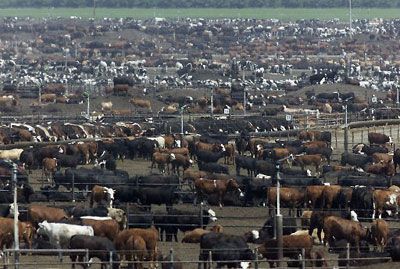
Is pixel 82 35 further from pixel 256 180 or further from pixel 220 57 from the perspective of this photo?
pixel 256 180

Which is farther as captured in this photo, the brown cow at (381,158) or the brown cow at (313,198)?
the brown cow at (381,158)

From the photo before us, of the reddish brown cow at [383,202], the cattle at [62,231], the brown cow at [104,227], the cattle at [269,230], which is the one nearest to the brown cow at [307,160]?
the reddish brown cow at [383,202]

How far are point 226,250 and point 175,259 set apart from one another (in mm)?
976

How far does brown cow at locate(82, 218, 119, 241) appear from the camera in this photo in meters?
29.9

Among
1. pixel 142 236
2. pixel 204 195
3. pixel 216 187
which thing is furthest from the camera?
pixel 216 187

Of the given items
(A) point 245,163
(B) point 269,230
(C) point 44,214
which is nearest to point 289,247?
(B) point 269,230

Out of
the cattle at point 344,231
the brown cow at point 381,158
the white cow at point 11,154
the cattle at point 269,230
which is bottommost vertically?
the brown cow at point 381,158

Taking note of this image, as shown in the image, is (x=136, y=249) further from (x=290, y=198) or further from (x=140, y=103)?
(x=140, y=103)

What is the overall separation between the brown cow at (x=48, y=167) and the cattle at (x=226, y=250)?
12.5m

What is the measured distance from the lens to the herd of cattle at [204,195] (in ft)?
93.8

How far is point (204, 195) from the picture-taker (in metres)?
36.1

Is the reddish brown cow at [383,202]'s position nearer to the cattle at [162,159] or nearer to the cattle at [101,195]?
the cattle at [101,195]

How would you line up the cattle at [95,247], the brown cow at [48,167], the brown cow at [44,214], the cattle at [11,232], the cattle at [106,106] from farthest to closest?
the cattle at [106,106] → the brown cow at [48,167] → the brown cow at [44,214] → the cattle at [11,232] → the cattle at [95,247]

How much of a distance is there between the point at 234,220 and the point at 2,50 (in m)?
81.2
